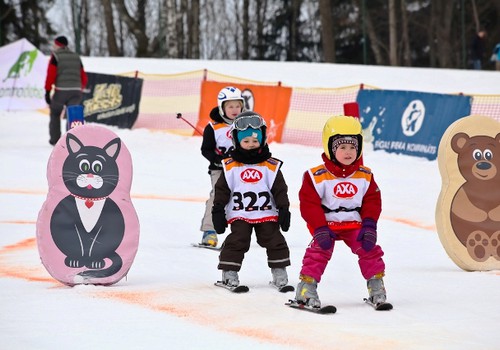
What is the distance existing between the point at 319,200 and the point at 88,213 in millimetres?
2034

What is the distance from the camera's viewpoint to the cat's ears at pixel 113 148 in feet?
28.1

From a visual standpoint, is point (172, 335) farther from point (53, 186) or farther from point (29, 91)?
point (29, 91)

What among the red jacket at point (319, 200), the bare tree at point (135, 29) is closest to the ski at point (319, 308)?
the red jacket at point (319, 200)

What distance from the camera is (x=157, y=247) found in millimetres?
10734

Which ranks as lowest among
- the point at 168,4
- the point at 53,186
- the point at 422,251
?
the point at 422,251

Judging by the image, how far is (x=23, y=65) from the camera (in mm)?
26453

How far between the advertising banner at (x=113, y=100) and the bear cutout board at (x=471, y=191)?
49.3 ft

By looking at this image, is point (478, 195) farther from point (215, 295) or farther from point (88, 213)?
point (88, 213)

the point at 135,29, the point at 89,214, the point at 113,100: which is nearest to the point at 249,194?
the point at 89,214

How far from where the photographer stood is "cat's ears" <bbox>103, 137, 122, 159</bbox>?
8.57 m

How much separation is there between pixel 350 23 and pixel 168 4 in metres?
15.8

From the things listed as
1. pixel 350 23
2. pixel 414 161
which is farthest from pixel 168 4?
pixel 414 161

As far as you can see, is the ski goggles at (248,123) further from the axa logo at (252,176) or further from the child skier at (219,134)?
the child skier at (219,134)

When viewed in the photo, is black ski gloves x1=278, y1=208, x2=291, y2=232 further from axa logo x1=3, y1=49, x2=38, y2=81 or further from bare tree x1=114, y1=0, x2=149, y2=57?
bare tree x1=114, y1=0, x2=149, y2=57
